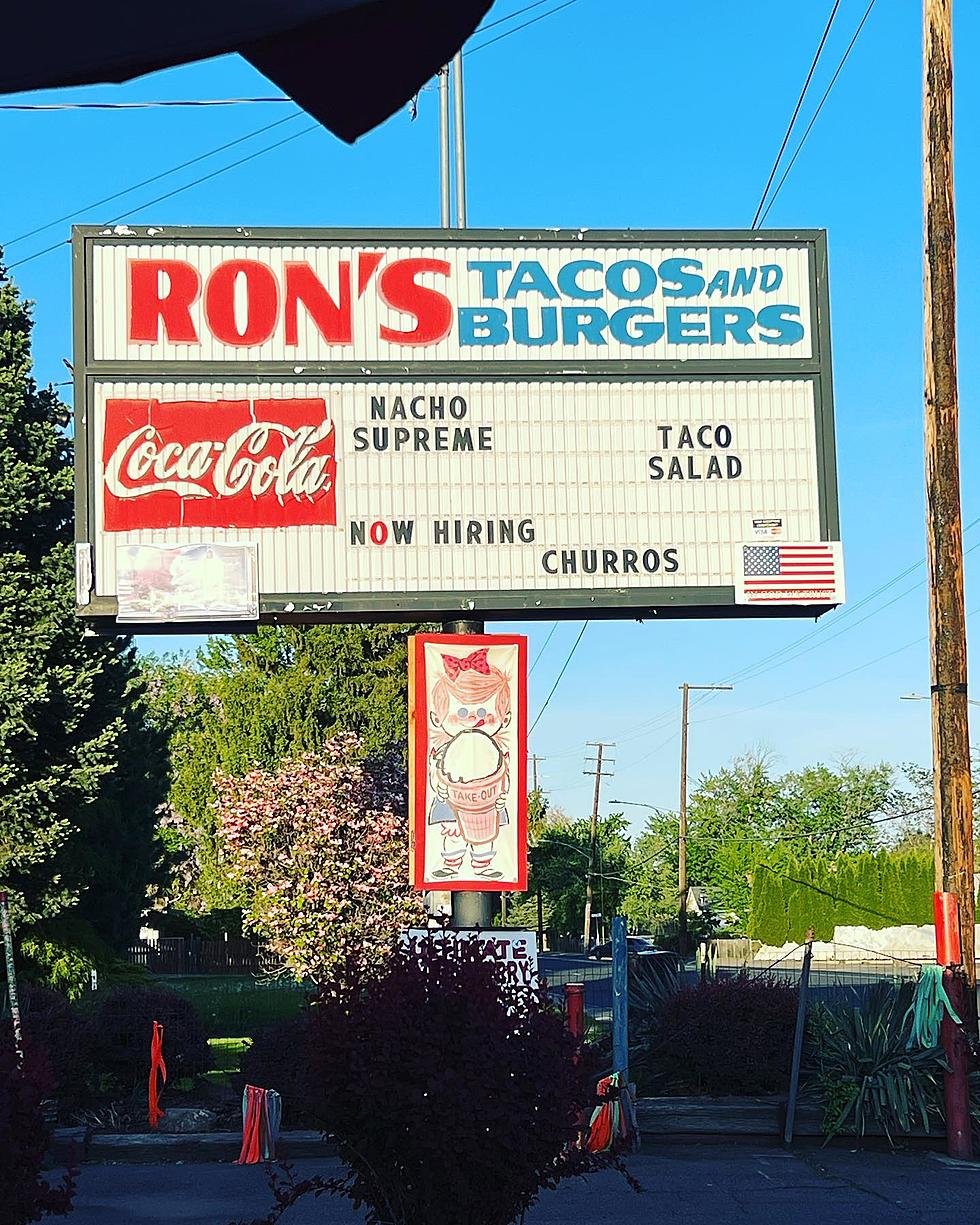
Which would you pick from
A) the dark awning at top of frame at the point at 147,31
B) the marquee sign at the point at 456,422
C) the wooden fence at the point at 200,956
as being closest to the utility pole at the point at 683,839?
the wooden fence at the point at 200,956

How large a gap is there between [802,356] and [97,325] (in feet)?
23.1

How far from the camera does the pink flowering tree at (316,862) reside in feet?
82.8

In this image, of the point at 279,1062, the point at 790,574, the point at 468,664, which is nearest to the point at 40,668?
the point at 279,1062

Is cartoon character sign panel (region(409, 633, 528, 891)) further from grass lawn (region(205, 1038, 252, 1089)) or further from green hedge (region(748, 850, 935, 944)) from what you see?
green hedge (region(748, 850, 935, 944))

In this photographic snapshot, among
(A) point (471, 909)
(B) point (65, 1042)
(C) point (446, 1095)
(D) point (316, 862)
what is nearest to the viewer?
(C) point (446, 1095)

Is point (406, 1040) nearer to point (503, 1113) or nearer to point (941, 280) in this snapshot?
point (503, 1113)

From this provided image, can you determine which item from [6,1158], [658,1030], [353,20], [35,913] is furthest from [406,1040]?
[35,913]

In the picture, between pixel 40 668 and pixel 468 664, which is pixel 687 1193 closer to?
pixel 468 664

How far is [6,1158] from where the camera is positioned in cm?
638

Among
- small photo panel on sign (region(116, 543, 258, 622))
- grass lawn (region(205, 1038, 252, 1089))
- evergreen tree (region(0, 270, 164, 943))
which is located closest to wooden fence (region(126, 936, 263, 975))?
grass lawn (region(205, 1038, 252, 1089))

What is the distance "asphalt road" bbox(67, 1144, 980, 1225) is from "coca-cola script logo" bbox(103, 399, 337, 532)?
19.5 feet

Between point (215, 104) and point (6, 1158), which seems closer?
point (6, 1158)

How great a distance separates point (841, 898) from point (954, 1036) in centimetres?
4873

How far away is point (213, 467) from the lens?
14.6 m
